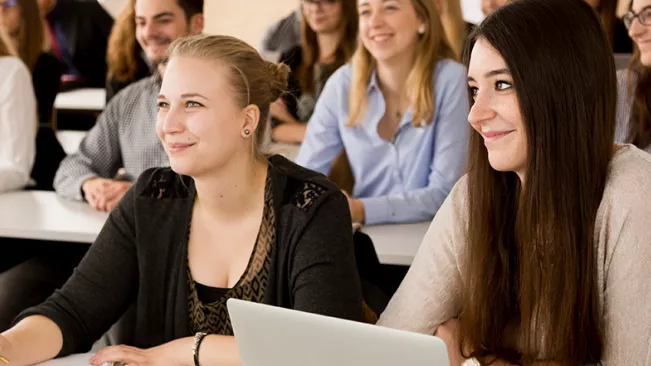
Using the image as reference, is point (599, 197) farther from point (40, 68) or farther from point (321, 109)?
point (40, 68)

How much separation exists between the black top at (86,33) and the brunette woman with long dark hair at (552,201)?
13.4 ft

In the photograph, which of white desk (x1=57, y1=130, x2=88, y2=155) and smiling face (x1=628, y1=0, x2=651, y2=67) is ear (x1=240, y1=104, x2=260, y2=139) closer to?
smiling face (x1=628, y1=0, x2=651, y2=67)

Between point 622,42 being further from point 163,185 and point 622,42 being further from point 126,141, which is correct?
point 163,185

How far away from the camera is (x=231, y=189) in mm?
1897

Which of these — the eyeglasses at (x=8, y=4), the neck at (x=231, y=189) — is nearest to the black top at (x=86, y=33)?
the eyeglasses at (x=8, y=4)

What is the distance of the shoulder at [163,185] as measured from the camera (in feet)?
6.39

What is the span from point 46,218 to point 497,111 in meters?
1.54

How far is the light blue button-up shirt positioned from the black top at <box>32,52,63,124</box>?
1405 mm

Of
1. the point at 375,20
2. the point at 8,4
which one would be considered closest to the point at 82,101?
the point at 8,4

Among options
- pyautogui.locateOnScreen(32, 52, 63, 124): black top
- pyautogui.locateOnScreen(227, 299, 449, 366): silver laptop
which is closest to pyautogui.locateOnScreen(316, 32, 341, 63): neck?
pyautogui.locateOnScreen(32, 52, 63, 124): black top

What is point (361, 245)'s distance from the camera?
6.70 ft

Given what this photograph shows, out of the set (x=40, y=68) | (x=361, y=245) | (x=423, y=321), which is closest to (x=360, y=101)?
(x=361, y=245)

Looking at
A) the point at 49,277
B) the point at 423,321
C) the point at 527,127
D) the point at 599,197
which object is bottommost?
the point at 49,277

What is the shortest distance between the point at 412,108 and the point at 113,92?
143 cm
